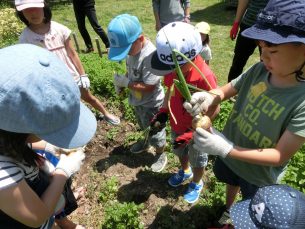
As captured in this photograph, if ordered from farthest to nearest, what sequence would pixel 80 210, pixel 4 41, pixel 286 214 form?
pixel 4 41 < pixel 80 210 < pixel 286 214

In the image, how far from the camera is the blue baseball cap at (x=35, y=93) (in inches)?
50.1

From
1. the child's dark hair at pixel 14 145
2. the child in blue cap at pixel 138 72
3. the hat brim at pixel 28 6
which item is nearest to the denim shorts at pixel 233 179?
the child in blue cap at pixel 138 72

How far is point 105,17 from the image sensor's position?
33.5 feet

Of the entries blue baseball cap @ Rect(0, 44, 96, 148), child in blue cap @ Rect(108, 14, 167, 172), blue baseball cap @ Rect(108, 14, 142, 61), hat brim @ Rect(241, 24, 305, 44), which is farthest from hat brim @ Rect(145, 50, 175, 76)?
blue baseball cap @ Rect(0, 44, 96, 148)

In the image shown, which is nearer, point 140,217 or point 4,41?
point 140,217

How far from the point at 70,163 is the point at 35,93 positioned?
692mm

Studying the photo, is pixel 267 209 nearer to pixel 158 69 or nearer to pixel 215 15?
pixel 158 69

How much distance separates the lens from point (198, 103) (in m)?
1.98

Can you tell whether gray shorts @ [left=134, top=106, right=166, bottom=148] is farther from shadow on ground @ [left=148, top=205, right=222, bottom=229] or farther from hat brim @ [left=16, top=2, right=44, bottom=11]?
hat brim @ [left=16, top=2, right=44, bottom=11]

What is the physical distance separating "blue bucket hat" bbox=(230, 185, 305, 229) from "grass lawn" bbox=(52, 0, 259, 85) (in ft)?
12.6

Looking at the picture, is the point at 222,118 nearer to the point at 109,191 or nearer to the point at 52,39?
the point at 109,191

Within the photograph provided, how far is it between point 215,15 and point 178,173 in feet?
23.6

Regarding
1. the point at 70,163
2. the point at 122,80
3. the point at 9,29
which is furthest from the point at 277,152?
the point at 9,29

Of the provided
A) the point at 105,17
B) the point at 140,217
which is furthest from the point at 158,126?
the point at 105,17
